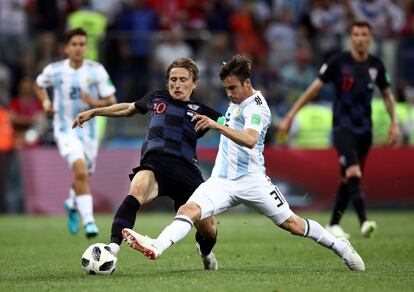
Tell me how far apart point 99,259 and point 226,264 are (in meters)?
1.74

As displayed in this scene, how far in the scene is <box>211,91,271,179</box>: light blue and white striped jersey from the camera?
9242 millimetres

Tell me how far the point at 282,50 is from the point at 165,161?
13883 mm

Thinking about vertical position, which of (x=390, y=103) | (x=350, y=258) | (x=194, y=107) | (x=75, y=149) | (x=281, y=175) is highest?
(x=194, y=107)

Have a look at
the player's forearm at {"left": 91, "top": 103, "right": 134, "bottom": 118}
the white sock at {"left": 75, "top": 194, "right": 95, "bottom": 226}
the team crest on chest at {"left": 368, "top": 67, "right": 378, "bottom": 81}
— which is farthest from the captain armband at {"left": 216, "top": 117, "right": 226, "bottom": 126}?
the team crest on chest at {"left": 368, "top": 67, "right": 378, "bottom": 81}

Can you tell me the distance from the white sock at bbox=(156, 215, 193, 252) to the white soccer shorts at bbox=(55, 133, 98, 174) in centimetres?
480

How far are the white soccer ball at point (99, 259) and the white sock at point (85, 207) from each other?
4017mm

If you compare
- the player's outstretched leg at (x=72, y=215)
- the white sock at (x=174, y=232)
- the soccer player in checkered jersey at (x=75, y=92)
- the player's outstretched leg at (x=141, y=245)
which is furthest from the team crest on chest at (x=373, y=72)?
the player's outstretched leg at (x=141, y=245)

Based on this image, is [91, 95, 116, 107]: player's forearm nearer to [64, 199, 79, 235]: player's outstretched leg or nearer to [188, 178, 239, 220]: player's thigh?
[64, 199, 79, 235]: player's outstretched leg

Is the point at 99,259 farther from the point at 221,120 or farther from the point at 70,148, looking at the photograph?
the point at 70,148

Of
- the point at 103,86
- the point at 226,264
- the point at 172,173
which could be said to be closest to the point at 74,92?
the point at 103,86

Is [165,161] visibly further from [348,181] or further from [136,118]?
[136,118]

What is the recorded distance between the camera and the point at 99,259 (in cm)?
909

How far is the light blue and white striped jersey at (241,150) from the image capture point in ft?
30.3

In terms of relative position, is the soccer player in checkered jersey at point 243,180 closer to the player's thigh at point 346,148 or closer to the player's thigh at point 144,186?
the player's thigh at point 144,186
